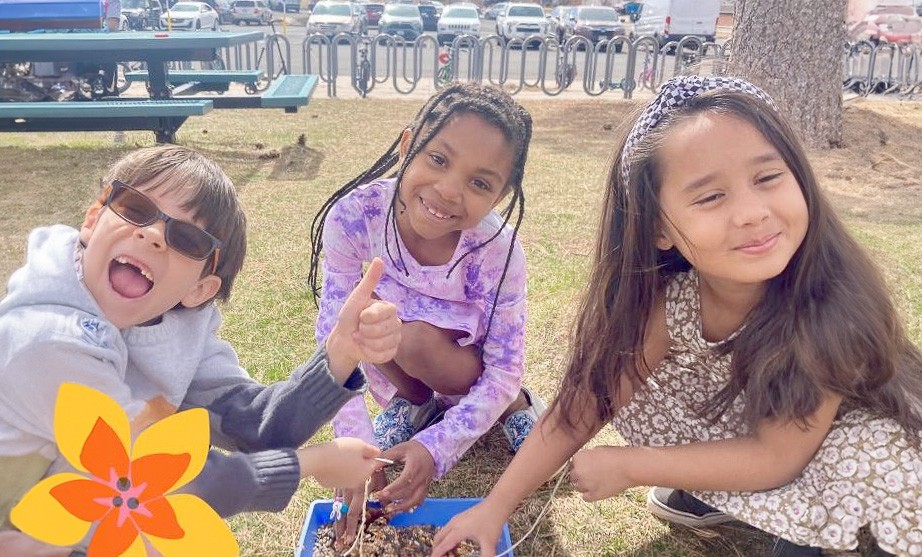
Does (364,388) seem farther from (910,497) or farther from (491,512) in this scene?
(910,497)

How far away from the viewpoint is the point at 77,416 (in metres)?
1.04

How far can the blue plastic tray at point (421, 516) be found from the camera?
5.42ft

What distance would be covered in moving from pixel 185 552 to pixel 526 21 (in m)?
20.8

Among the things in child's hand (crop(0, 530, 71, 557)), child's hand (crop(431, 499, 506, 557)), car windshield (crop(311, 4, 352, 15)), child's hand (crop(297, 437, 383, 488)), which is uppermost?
car windshield (crop(311, 4, 352, 15))

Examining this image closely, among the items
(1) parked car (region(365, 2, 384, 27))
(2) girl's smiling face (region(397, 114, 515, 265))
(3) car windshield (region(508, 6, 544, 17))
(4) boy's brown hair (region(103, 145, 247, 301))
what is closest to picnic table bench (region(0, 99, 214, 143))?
(2) girl's smiling face (region(397, 114, 515, 265))

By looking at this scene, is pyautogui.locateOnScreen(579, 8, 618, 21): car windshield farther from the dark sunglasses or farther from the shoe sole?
the dark sunglasses

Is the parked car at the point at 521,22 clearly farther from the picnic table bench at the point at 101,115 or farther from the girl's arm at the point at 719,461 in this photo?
the girl's arm at the point at 719,461

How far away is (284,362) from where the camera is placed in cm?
256

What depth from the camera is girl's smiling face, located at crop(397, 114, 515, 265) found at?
5.84 ft

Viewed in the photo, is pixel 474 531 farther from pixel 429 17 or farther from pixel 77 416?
pixel 429 17

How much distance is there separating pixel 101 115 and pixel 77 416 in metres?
4.73

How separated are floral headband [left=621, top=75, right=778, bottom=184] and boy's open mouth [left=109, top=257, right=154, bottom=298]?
927mm

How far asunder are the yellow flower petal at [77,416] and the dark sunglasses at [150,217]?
14.3 inches

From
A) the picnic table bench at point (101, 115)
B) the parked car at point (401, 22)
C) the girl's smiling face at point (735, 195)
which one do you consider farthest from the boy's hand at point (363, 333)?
the parked car at point (401, 22)
